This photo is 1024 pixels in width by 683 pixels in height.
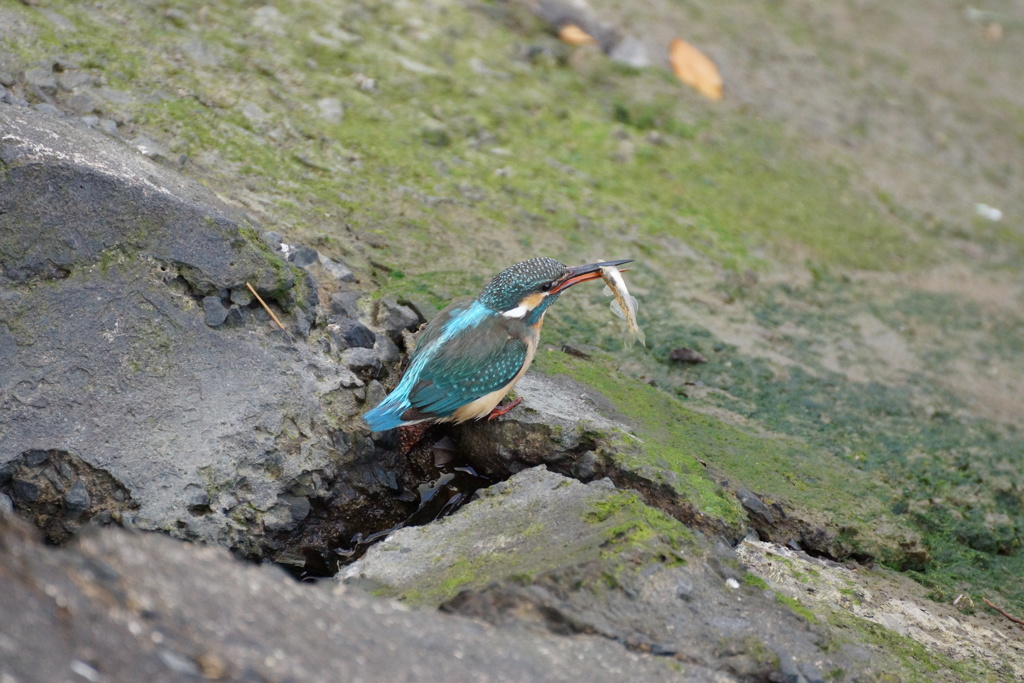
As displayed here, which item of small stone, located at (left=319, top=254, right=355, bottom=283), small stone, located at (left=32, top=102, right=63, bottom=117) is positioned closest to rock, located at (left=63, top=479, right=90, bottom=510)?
small stone, located at (left=319, top=254, right=355, bottom=283)

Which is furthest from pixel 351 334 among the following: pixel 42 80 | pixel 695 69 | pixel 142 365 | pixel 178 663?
pixel 695 69

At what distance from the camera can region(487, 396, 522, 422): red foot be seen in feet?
14.1

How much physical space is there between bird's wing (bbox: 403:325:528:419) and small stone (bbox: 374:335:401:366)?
36cm

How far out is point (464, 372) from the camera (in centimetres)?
420

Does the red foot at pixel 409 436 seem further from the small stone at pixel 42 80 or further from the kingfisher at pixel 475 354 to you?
the small stone at pixel 42 80

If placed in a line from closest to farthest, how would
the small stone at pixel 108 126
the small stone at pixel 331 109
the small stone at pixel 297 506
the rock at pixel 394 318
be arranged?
the small stone at pixel 297 506 → the rock at pixel 394 318 → the small stone at pixel 108 126 → the small stone at pixel 331 109

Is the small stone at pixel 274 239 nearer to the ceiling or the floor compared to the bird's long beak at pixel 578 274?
nearer to the floor

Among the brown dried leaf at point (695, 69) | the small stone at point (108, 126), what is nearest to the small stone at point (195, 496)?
the small stone at point (108, 126)

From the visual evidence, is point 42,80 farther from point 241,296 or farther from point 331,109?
point 241,296

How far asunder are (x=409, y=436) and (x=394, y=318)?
0.60m

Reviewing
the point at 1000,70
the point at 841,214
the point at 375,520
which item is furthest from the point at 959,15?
the point at 375,520

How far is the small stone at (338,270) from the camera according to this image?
15.6 feet

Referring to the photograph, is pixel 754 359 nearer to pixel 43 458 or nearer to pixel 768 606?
pixel 768 606

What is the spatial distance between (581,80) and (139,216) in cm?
457
